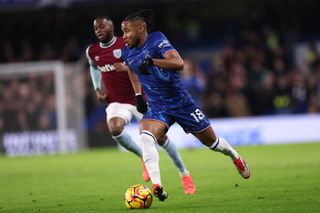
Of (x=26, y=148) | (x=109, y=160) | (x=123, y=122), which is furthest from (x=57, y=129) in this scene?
(x=123, y=122)

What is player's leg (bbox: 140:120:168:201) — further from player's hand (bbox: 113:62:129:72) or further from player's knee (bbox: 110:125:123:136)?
player's knee (bbox: 110:125:123:136)

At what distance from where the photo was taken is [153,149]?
9.50m

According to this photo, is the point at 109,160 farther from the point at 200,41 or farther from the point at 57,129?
the point at 200,41

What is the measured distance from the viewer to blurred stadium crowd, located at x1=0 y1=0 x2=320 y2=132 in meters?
24.5

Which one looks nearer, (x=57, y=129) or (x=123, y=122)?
(x=123, y=122)

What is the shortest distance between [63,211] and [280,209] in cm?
249

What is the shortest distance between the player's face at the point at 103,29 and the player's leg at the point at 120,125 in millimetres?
1119

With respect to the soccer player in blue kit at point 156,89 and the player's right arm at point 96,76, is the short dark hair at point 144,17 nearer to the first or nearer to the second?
the soccer player in blue kit at point 156,89

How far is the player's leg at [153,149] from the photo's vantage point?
30.0ft

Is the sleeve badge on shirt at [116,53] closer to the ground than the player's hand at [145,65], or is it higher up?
higher up

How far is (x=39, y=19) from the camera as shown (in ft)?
96.5

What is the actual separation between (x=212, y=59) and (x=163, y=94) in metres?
18.9

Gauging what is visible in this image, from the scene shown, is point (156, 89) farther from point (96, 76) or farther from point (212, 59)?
point (212, 59)

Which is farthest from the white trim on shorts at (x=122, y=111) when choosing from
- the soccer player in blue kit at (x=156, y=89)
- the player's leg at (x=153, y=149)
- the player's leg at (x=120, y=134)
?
the player's leg at (x=153, y=149)
